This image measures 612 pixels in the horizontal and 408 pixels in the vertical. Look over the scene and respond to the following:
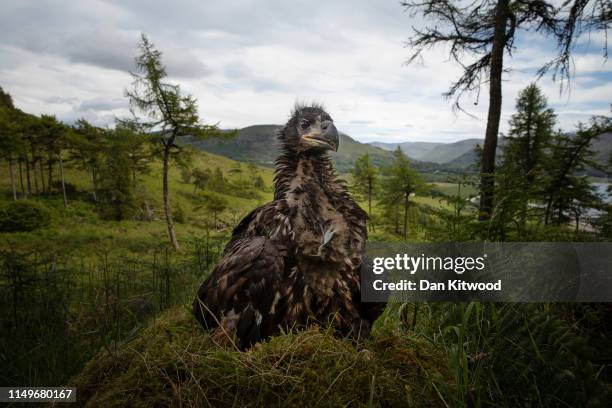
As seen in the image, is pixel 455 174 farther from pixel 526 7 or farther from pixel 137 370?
pixel 526 7

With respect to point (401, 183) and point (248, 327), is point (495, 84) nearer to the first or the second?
point (248, 327)

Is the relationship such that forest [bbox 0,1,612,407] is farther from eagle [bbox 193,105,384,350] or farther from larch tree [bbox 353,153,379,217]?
larch tree [bbox 353,153,379,217]

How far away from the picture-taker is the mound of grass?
124cm

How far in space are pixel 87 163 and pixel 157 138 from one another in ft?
84.4

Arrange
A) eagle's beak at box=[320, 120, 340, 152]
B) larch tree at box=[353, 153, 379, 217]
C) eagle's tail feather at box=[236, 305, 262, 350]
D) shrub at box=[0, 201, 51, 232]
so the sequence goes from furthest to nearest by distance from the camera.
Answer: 1. larch tree at box=[353, 153, 379, 217]
2. shrub at box=[0, 201, 51, 232]
3. eagle's beak at box=[320, 120, 340, 152]
4. eagle's tail feather at box=[236, 305, 262, 350]

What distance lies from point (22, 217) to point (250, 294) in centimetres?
4543

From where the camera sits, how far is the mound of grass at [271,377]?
1238 millimetres

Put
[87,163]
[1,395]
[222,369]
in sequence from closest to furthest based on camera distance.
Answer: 1. [222,369]
2. [1,395]
3. [87,163]

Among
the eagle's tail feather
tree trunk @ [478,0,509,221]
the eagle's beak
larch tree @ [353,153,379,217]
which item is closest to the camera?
the eagle's tail feather

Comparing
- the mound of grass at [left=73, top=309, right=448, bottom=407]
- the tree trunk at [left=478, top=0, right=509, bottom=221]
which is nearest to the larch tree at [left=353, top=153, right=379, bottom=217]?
the tree trunk at [left=478, top=0, right=509, bottom=221]

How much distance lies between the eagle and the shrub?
146 ft

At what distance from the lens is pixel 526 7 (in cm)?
1045

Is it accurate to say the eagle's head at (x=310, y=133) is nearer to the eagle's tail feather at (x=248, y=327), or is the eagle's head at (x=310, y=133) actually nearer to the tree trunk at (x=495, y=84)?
the eagle's tail feather at (x=248, y=327)

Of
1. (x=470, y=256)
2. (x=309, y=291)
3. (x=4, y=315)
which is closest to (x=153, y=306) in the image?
(x=4, y=315)
